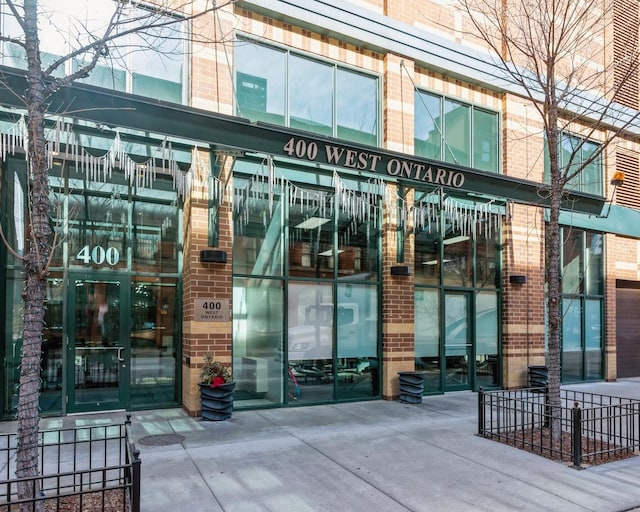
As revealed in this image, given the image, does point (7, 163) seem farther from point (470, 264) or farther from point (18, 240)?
point (470, 264)

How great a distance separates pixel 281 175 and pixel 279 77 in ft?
6.43

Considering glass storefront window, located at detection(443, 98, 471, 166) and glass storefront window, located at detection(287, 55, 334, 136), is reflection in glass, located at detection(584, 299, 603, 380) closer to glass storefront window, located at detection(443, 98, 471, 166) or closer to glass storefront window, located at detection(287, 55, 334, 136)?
glass storefront window, located at detection(443, 98, 471, 166)

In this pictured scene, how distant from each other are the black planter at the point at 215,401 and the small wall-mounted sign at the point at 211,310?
113cm

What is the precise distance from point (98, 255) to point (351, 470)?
229 inches

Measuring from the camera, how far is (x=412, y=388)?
31.8 ft

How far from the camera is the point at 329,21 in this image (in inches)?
378

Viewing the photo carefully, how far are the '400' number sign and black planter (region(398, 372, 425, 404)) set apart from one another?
5.97m

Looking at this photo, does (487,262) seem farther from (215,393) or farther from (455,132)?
(215,393)

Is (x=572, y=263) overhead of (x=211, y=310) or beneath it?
overhead

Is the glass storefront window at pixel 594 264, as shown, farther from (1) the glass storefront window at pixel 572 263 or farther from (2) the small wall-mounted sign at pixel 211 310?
(2) the small wall-mounted sign at pixel 211 310

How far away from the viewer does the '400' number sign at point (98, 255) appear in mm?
8586

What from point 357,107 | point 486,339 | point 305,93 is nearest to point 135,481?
point 305,93

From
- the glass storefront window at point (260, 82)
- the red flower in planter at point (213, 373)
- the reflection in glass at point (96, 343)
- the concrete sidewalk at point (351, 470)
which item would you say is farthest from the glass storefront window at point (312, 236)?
the reflection in glass at point (96, 343)

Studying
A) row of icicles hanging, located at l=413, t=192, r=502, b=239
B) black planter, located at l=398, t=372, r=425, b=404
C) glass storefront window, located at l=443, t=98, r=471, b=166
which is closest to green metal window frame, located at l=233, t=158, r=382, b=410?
black planter, located at l=398, t=372, r=425, b=404
